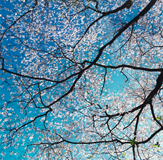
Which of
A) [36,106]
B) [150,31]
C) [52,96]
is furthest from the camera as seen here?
[52,96]

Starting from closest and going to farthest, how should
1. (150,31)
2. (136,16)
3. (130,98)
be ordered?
(136,16) < (150,31) < (130,98)

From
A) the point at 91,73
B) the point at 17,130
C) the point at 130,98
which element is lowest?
the point at 17,130

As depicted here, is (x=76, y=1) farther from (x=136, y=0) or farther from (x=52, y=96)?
(x=52, y=96)

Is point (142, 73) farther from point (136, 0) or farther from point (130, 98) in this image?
point (136, 0)

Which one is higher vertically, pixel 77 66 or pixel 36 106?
pixel 77 66

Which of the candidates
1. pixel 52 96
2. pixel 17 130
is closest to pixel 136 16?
pixel 52 96

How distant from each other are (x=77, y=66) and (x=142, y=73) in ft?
18.1

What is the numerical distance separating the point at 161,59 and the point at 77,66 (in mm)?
6149

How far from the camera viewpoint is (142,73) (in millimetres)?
9016

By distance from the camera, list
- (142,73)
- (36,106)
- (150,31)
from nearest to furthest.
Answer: (36,106), (150,31), (142,73)

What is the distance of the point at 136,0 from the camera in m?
6.07

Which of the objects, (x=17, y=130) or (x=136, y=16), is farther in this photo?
(x=17, y=130)

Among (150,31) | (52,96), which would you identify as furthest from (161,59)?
(52,96)

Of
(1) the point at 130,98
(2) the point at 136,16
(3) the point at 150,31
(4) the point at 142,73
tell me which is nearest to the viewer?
(2) the point at 136,16
